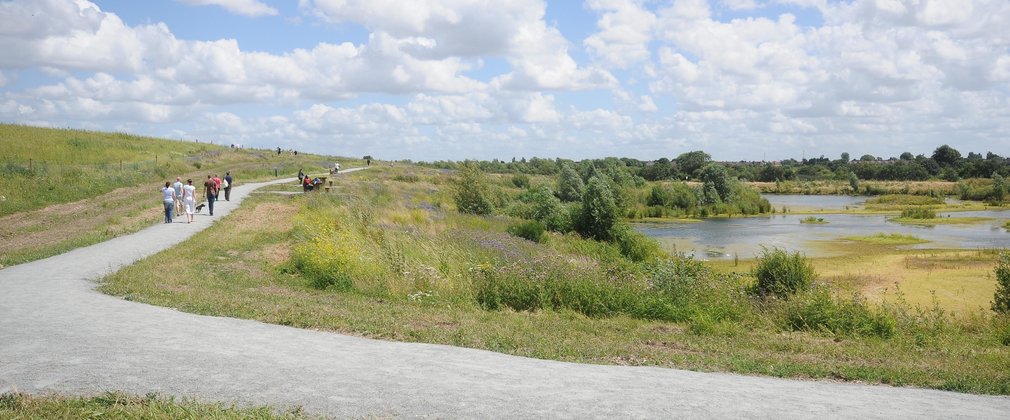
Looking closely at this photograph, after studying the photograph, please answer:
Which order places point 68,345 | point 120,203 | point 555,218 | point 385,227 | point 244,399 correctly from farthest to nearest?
point 555,218 → point 120,203 → point 385,227 → point 68,345 → point 244,399

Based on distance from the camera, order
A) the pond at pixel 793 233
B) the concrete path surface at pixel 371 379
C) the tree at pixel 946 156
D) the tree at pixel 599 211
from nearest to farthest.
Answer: the concrete path surface at pixel 371 379 < the tree at pixel 599 211 < the pond at pixel 793 233 < the tree at pixel 946 156

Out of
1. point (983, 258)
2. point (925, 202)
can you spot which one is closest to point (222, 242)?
point (983, 258)

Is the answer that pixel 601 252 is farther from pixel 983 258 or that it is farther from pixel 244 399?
pixel 244 399

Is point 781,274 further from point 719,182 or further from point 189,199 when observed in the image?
point 719,182

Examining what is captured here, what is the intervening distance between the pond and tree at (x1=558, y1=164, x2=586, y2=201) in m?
7.44

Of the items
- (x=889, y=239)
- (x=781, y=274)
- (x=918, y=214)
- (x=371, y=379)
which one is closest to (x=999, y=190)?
(x=918, y=214)

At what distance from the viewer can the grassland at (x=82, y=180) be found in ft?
76.4

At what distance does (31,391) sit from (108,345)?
176cm

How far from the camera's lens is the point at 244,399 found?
6418 mm

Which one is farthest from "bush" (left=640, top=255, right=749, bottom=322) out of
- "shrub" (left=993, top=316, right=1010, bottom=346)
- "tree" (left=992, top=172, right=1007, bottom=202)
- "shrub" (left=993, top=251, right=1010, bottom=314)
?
"tree" (left=992, top=172, right=1007, bottom=202)

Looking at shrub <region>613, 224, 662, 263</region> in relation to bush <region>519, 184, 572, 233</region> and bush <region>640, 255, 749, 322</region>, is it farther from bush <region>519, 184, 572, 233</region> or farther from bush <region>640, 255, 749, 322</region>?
bush <region>640, 255, 749, 322</region>

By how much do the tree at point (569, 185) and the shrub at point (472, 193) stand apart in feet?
76.6

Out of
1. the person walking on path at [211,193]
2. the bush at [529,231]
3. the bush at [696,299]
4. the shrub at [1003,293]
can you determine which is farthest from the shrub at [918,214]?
the person walking on path at [211,193]

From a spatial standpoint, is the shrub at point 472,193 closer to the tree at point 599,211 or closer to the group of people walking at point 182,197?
the tree at point 599,211
